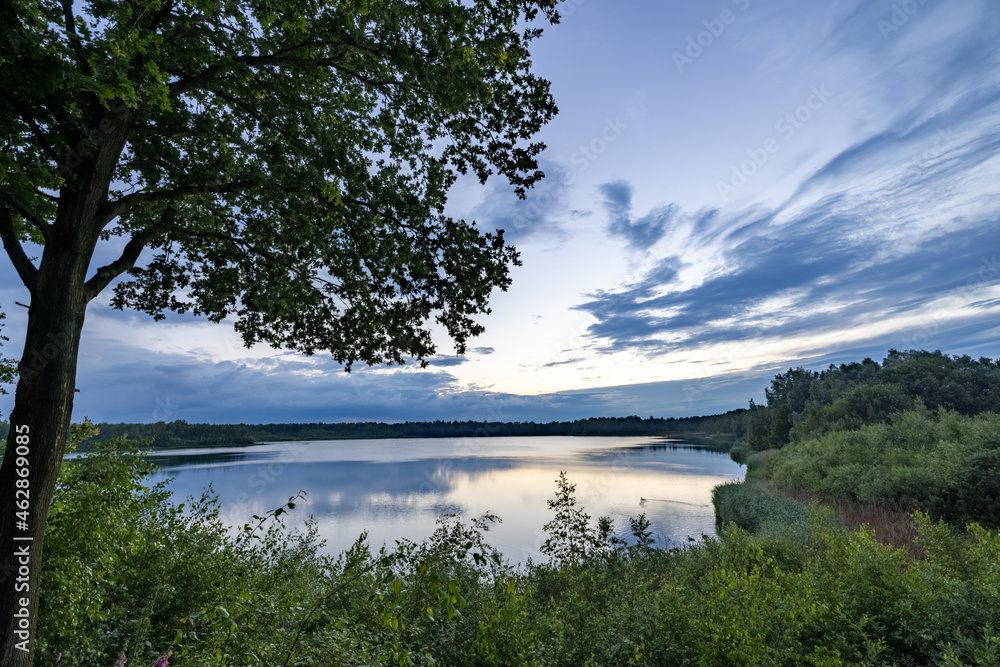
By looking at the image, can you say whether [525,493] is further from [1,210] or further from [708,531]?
[1,210]

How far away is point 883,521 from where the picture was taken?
1600 centimetres

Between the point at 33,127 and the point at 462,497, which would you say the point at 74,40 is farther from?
the point at 462,497

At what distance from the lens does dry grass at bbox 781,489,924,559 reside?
12539mm

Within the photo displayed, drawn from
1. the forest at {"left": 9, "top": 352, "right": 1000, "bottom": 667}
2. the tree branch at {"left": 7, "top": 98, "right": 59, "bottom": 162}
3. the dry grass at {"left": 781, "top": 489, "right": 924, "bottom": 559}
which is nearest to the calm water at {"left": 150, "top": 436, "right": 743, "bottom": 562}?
the dry grass at {"left": 781, "top": 489, "right": 924, "bottom": 559}

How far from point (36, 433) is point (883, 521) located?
22.3 metres

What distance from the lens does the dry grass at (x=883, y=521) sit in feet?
41.1

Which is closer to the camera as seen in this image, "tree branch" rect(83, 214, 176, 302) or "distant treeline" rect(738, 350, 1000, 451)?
"tree branch" rect(83, 214, 176, 302)

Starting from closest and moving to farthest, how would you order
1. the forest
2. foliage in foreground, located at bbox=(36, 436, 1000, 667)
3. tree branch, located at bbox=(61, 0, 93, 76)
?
tree branch, located at bbox=(61, 0, 93, 76), the forest, foliage in foreground, located at bbox=(36, 436, 1000, 667)

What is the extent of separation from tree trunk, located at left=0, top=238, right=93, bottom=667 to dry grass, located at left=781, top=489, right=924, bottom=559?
45.8 feet

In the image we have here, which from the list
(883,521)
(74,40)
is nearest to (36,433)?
(74,40)

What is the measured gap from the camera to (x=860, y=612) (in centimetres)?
570

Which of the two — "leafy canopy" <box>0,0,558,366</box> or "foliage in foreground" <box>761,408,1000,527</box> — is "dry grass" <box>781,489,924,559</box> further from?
"leafy canopy" <box>0,0,558,366</box>

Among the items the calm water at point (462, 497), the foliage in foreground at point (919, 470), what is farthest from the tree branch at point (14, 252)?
the foliage in foreground at point (919, 470)

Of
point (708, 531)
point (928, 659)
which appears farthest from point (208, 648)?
point (708, 531)
